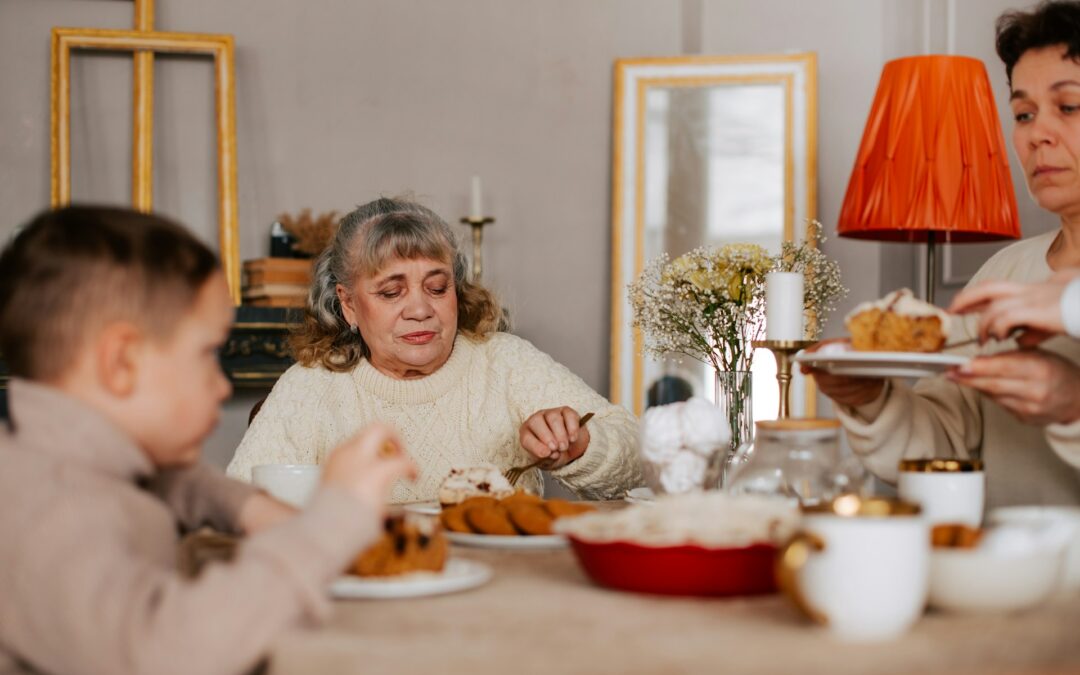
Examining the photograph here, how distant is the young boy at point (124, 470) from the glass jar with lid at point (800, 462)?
0.48m

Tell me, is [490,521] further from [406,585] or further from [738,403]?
[738,403]

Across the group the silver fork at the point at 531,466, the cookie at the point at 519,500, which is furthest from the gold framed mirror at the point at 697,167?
the cookie at the point at 519,500

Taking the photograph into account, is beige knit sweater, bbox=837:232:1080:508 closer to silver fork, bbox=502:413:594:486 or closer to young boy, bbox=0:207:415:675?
silver fork, bbox=502:413:594:486

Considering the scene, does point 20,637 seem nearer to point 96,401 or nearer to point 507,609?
point 96,401

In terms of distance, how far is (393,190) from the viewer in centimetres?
393

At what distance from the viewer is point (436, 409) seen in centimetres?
254

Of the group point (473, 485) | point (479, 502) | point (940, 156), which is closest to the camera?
point (479, 502)

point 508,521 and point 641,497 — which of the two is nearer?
point 508,521

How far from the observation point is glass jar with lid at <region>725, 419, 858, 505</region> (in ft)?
4.22

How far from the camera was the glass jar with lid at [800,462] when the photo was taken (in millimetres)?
1286

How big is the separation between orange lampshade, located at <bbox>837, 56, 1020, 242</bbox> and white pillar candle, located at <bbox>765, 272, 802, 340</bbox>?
4.15 feet

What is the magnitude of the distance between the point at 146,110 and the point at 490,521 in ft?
9.02

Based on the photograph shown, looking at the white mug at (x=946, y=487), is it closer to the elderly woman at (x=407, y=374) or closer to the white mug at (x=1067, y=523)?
the white mug at (x=1067, y=523)

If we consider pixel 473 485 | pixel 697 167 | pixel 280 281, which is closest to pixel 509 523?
pixel 473 485
